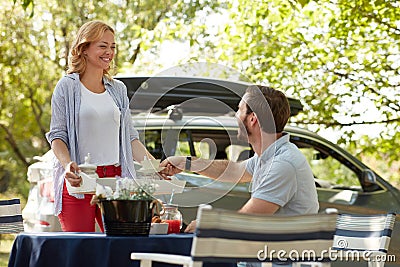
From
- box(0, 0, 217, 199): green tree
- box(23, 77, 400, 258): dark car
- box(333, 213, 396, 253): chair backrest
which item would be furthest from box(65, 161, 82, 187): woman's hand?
box(0, 0, 217, 199): green tree

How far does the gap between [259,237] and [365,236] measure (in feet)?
4.01

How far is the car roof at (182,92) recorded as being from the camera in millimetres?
5410

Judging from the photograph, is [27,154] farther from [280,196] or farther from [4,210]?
[280,196]

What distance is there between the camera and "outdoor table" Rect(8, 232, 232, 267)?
3023mm

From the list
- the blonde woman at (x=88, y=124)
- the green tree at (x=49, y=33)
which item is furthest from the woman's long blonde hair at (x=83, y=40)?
the green tree at (x=49, y=33)

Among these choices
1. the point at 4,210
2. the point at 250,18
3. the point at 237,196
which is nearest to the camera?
the point at 4,210

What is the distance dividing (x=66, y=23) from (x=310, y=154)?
4140 millimetres

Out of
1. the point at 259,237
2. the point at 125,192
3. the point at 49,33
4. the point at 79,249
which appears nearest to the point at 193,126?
the point at 125,192

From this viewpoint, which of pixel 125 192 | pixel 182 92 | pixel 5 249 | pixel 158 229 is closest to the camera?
pixel 125 192

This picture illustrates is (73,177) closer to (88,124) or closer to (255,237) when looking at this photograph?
(88,124)

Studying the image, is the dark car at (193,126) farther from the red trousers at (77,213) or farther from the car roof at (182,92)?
the red trousers at (77,213)

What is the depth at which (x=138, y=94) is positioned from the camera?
546cm

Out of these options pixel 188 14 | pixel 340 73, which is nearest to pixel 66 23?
pixel 188 14

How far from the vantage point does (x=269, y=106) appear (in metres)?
3.47
